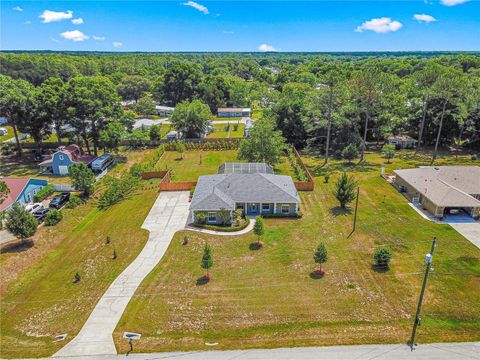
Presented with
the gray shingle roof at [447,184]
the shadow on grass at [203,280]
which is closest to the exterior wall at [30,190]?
the shadow on grass at [203,280]

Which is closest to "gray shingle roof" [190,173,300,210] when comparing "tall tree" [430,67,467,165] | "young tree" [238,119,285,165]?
"young tree" [238,119,285,165]

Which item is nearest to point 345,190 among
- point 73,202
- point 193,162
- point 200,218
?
point 200,218

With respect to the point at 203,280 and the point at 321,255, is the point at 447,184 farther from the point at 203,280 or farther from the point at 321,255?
the point at 203,280

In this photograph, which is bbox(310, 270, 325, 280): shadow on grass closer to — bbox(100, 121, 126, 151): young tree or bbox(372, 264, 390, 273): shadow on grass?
Answer: bbox(372, 264, 390, 273): shadow on grass

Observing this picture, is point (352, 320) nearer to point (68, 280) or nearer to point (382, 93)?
point (68, 280)

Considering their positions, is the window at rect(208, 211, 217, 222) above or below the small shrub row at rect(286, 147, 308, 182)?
below

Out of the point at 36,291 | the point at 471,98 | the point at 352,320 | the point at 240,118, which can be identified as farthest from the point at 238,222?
the point at 240,118
